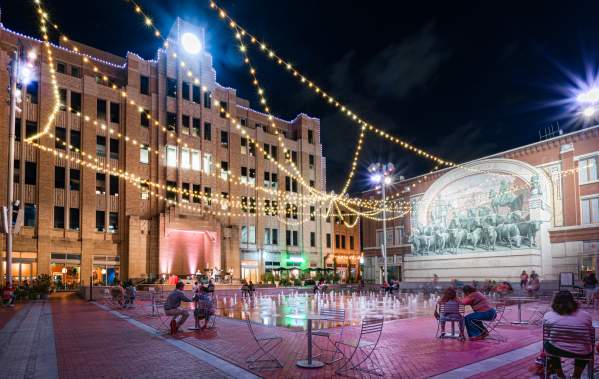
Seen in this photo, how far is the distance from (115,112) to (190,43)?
10.4m

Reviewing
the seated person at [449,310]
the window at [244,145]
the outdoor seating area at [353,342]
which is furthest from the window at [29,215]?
the seated person at [449,310]

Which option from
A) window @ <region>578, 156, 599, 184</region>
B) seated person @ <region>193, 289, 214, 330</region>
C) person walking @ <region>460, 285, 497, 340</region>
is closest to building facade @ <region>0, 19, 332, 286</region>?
window @ <region>578, 156, 599, 184</region>

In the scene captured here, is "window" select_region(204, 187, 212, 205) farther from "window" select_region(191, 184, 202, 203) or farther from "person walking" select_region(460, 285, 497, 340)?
"person walking" select_region(460, 285, 497, 340)

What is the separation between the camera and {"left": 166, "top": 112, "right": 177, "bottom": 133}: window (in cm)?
4463

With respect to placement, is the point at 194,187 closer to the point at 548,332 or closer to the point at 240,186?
the point at 240,186

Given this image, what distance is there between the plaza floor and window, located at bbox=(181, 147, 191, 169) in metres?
31.1

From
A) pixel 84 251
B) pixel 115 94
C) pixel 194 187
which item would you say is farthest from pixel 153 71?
pixel 84 251

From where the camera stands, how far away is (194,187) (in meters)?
45.4

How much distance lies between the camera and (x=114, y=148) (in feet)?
137

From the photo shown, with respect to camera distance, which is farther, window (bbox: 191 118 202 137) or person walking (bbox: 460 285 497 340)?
window (bbox: 191 118 202 137)

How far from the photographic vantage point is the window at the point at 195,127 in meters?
46.1

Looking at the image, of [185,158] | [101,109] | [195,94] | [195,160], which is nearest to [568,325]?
[185,158]

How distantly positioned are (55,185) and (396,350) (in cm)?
3619

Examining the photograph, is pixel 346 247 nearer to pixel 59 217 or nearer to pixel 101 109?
pixel 101 109
